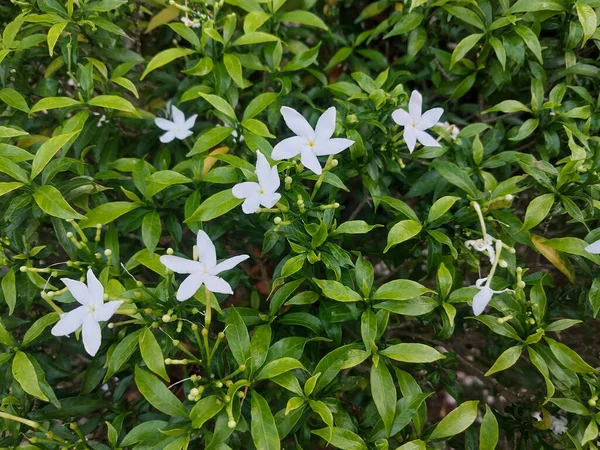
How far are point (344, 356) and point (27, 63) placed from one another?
1.34 metres

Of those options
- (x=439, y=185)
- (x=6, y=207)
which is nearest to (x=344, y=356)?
(x=439, y=185)

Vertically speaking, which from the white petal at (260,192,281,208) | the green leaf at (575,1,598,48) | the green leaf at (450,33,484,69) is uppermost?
the green leaf at (575,1,598,48)

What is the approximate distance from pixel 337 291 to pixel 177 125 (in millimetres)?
799

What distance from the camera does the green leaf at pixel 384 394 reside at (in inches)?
41.1

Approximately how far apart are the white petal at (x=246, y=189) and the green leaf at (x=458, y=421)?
0.64m

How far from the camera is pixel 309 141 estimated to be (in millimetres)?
1070

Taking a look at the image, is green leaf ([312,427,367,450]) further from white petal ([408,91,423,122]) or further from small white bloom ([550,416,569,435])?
small white bloom ([550,416,569,435])

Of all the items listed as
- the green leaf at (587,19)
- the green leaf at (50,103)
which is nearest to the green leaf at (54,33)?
the green leaf at (50,103)

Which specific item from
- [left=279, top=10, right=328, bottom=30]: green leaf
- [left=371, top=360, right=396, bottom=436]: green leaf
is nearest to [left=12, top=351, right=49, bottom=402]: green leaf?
[left=371, top=360, right=396, bottom=436]: green leaf

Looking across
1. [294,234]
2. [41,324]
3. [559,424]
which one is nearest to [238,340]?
[294,234]

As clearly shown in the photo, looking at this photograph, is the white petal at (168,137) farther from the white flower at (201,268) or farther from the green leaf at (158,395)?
the green leaf at (158,395)

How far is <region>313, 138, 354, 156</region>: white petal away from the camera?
3.46 feet

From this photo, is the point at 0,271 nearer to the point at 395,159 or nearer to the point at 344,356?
the point at 344,356

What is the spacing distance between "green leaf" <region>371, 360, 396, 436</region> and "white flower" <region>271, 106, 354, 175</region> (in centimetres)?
48
